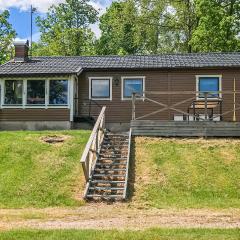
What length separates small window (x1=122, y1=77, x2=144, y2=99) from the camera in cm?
2352

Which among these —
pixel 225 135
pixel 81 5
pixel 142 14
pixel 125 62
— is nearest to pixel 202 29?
pixel 142 14

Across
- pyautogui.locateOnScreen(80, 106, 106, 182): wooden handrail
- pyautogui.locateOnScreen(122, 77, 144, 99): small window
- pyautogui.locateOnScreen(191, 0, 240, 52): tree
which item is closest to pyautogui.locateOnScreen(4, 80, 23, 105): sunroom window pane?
pyautogui.locateOnScreen(122, 77, 144, 99): small window

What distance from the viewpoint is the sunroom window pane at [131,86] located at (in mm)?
23516

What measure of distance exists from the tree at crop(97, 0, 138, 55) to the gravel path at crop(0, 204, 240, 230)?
2939 cm

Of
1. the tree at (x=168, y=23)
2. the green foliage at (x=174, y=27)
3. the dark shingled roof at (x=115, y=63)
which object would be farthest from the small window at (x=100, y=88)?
the tree at (x=168, y=23)

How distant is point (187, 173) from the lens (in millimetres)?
15625

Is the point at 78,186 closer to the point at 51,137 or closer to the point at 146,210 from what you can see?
the point at 146,210

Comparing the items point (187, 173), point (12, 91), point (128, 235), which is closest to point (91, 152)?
point (187, 173)

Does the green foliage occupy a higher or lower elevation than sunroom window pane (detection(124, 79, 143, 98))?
higher

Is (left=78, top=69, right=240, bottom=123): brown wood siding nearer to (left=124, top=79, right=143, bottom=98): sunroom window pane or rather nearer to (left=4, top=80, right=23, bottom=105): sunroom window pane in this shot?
(left=124, top=79, right=143, bottom=98): sunroom window pane

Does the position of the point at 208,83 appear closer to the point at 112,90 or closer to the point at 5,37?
the point at 112,90

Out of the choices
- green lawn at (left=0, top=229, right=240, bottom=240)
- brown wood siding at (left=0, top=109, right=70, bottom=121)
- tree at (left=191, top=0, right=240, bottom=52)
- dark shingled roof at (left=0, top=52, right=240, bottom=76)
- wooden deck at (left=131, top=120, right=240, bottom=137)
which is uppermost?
tree at (left=191, top=0, right=240, bottom=52)

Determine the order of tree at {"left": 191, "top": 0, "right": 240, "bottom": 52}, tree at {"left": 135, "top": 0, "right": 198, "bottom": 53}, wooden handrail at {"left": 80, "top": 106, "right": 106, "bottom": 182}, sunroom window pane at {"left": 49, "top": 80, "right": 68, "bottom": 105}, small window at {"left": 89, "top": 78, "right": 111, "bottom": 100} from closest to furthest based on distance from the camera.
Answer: wooden handrail at {"left": 80, "top": 106, "right": 106, "bottom": 182} → sunroom window pane at {"left": 49, "top": 80, "right": 68, "bottom": 105} → small window at {"left": 89, "top": 78, "right": 111, "bottom": 100} → tree at {"left": 191, "top": 0, "right": 240, "bottom": 52} → tree at {"left": 135, "top": 0, "right": 198, "bottom": 53}

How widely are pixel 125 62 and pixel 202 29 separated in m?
11.4
